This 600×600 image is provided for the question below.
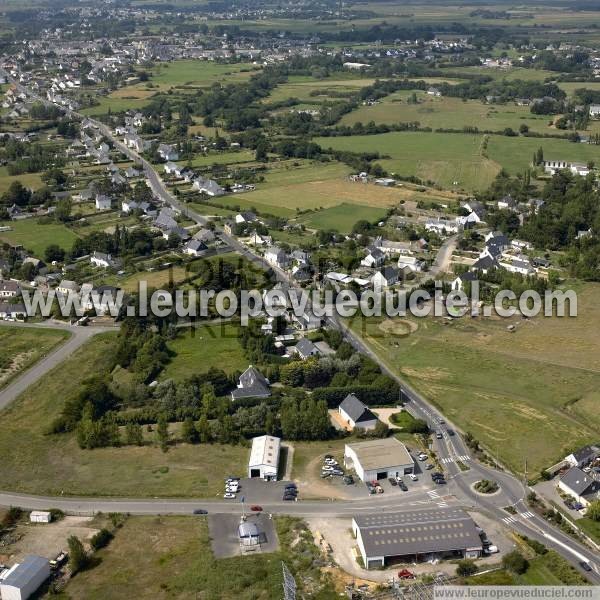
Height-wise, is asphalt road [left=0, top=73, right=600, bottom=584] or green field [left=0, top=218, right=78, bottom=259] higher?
green field [left=0, top=218, right=78, bottom=259]

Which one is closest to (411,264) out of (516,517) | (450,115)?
(516,517)

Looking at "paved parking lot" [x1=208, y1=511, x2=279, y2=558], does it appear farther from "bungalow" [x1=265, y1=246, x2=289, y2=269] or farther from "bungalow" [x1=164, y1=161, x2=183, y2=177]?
"bungalow" [x1=164, y1=161, x2=183, y2=177]

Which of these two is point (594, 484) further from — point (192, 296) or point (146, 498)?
point (192, 296)

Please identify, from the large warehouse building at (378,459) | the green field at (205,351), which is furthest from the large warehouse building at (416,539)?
the green field at (205,351)

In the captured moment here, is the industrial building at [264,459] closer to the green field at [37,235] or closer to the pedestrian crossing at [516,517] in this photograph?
the pedestrian crossing at [516,517]

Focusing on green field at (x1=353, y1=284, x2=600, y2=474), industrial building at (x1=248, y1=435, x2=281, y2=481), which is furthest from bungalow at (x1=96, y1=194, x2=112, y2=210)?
industrial building at (x1=248, y1=435, x2=281, y2=481)

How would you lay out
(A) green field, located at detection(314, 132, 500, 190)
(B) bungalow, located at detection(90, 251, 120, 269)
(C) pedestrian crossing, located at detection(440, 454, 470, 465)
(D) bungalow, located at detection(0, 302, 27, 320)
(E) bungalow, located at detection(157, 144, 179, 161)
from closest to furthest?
(C) pedestrian crossing, located at detection(440, 454, 470, 465)
(D) bungalow, located at detection(0, 302, 27, 320)
(B) bungalow, located at detection(90, 251, 120, 269)
(A) green field, located at detection(314, 132, 500, 190)
(E) bungalow, located at detection(157, 144, 179, 161)
